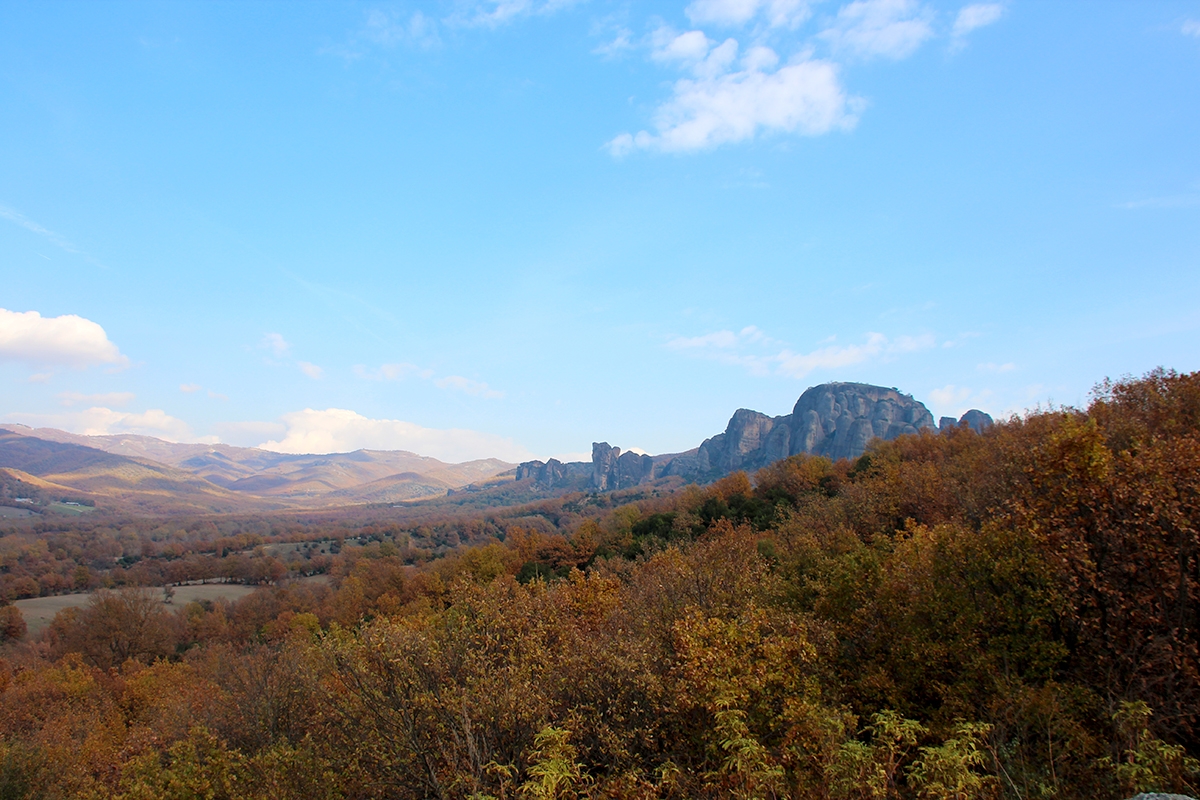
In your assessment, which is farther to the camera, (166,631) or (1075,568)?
(166,631)

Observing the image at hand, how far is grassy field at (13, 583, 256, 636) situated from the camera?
3863 inches

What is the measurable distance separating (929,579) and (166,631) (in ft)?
320

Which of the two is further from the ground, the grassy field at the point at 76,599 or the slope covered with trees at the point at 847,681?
the slope covered with trees at the point at 847,681

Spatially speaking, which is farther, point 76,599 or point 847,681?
point 76,599

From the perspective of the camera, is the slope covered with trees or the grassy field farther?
the grassy field

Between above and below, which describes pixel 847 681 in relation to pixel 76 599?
above

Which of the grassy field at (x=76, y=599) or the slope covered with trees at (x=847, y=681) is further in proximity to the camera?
the grassy field at (x=76, y=599)

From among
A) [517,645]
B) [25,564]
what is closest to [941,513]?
[517,645]

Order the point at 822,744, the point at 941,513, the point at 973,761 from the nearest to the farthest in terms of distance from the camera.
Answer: the point at 973,761
the point at 822,744
the point at 941,513

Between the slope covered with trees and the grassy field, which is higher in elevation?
the slope covered with trees

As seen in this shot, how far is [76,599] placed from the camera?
374 ft

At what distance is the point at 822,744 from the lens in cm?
1248

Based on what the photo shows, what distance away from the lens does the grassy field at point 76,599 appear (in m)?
98.1

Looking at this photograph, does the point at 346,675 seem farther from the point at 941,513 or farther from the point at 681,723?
the point at 941,513
